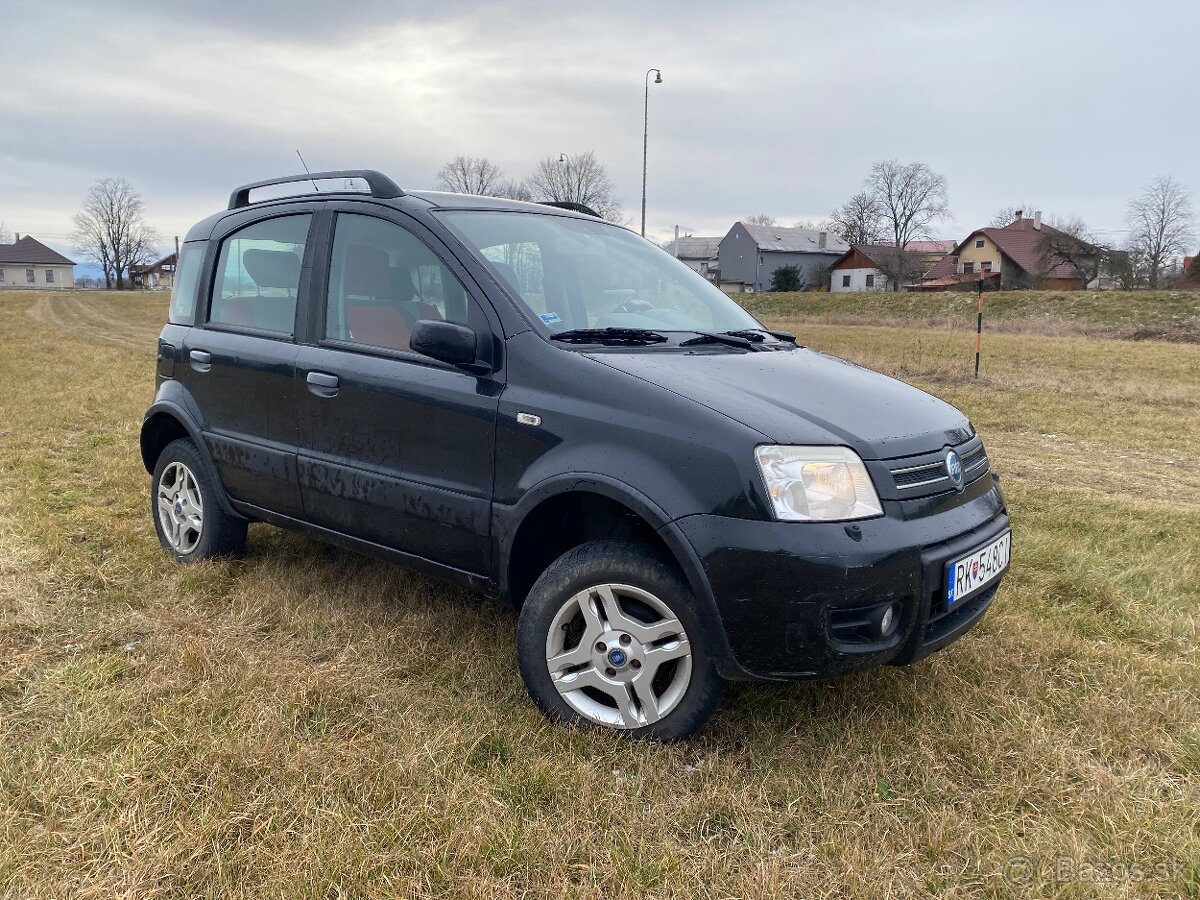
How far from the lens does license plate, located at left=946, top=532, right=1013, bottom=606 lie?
8.59 ft

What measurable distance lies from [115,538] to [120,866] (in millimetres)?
3018

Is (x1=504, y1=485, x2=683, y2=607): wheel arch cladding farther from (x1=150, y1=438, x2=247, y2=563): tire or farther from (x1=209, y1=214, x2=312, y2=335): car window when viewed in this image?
(x1=150, y1=438, x2=247, y2=563): tire

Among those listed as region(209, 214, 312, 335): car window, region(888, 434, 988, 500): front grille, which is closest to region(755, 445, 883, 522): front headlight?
region(888, 434, 988, 500): front grille

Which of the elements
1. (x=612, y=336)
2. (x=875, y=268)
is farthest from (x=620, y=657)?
(x=875, y=268)

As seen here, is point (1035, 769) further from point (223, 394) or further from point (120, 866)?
point (223, 394)

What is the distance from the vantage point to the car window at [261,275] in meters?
3.78

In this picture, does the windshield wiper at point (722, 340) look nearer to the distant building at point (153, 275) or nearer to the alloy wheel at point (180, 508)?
the alloy wheel at point (180, 508)

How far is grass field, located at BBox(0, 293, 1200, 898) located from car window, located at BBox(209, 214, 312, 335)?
48.6 inches

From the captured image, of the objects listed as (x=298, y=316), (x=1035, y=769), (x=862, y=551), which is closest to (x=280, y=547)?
(x=298, y=316)

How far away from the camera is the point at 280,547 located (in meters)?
4.70

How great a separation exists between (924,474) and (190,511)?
3.49 metres

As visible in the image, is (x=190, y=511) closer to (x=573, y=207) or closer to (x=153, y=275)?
(x=573, y=207)

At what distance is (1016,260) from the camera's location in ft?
191

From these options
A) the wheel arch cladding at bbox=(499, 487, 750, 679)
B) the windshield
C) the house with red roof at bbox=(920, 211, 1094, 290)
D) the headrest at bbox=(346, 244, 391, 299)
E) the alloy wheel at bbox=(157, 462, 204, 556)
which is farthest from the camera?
the house with red roof at bbox=(920, 211, 1094, 290)
